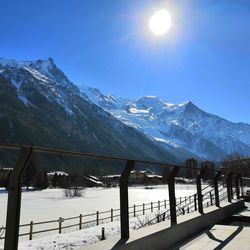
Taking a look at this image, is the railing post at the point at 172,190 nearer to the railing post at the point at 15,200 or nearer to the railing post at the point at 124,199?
the railing post at the point at 124,199

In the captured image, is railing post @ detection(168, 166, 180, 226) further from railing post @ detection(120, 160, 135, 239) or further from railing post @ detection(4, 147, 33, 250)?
railing post @ detection(4, 147, 33, 250)

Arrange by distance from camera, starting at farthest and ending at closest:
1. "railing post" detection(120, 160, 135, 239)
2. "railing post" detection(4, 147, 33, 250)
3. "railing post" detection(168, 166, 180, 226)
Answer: "railing post" detection(168, 166, 180, 226)
"railing post" detection(120, 160, 135, 239)
"railing post" detection(4, 147, 33, 250)

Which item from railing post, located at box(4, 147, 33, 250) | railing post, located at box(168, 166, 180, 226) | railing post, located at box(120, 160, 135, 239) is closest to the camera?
railing post, located at box(4, 147, 33, 250)

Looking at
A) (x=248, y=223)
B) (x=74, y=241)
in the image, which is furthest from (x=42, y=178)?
(x=248, y=223)

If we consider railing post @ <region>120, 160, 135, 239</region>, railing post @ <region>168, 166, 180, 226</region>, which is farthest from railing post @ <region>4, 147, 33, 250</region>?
railing post @ <region>168, 166, 180, 226</region>

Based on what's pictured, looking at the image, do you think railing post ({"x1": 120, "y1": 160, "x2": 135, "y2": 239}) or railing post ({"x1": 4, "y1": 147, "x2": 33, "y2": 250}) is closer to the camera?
railing post ({"x1": 4, "y1": 147, "x2": 33, "y2": 250})

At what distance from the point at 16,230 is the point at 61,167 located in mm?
193598

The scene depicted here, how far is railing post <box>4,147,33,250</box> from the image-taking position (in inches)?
142

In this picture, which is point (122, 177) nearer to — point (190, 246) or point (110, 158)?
point (110, 158)

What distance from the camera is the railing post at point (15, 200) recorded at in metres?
3.62

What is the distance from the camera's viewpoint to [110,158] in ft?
17.5

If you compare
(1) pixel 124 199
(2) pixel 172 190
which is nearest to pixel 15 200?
(1) pixel 124 199

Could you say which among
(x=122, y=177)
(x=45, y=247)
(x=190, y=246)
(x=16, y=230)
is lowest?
(x=45, y=247)

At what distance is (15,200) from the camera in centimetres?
369
